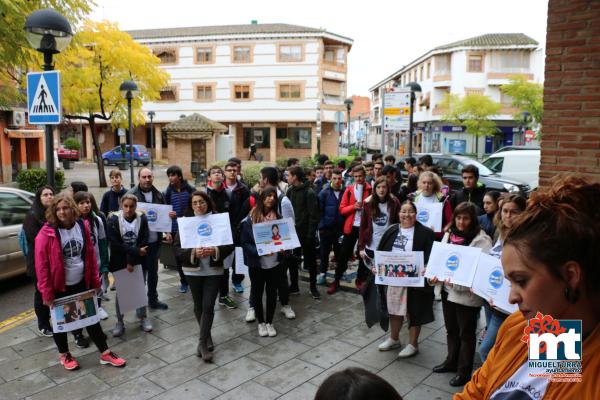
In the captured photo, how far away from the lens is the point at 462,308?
466 cm

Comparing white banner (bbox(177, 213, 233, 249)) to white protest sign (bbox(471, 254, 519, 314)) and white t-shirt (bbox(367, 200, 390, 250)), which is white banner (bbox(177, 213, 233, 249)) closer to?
white t-shirt (bbox(367, 200, 390, 250))

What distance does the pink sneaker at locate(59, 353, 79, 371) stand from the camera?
503cm

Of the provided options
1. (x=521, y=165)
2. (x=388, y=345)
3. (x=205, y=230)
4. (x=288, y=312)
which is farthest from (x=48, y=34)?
(x=521, y=165)

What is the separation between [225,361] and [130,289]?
5.66ft

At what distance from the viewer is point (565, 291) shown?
4.26 feet

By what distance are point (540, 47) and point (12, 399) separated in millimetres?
55095

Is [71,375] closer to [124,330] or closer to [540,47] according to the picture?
[124,330]

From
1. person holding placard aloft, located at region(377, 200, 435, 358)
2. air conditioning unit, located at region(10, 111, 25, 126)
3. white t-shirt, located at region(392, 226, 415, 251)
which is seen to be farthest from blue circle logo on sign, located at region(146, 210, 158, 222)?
air conditioning unit, located at region(10, 111, 25, 126)

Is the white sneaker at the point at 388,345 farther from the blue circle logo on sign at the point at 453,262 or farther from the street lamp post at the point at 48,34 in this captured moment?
the street lamp post at the point at 48,34

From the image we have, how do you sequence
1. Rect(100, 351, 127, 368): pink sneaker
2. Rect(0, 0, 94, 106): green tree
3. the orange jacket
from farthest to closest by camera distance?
Rect(0, 0, 94, 106): green tree → Rect(100, 351, 127, 368): pink sneaker → the orange jacket

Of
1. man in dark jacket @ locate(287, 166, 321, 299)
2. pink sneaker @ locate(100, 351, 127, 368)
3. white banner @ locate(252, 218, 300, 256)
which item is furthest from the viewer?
man in dark jacket @ locate(287, 166, 321, 299)

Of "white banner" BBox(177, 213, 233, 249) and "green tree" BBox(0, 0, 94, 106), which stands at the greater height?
"green tree" BBox(0, 0, 94, 106)
